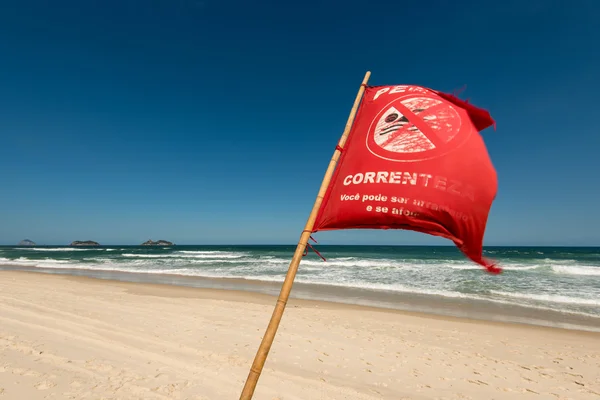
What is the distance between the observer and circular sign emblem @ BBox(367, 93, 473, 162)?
1.85 m

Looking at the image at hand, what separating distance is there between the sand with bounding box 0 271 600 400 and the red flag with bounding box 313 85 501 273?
11.8 feet

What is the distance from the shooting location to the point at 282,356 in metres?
5.68

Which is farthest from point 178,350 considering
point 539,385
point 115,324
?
point 539,385

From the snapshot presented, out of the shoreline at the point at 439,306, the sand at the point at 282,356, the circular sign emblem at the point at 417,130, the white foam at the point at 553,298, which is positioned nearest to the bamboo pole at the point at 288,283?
the circular sign emblem at the point at 417,130

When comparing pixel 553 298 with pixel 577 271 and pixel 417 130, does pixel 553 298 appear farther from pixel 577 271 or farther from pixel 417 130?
pixel 417 130

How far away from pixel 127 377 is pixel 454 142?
5.33 metres

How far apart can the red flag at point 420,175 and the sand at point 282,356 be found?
142 inches

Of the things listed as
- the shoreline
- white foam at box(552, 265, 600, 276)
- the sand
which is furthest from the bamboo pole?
white foam at box(552, 265, 600, 276)

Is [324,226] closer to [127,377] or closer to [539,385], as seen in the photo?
[127,377]

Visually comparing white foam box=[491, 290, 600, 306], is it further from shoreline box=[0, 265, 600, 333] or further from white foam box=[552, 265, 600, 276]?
white foam box=[552, 265, 600, 276]

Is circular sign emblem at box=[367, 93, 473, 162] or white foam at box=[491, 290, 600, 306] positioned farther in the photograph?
white foam at box=[491, 290, 600, 306]

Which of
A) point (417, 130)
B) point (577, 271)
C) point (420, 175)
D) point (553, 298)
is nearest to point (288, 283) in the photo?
point (420, 175)

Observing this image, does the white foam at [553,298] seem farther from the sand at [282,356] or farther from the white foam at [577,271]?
the white foam at [577,271]

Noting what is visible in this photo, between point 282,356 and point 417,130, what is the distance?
518 centimetres
